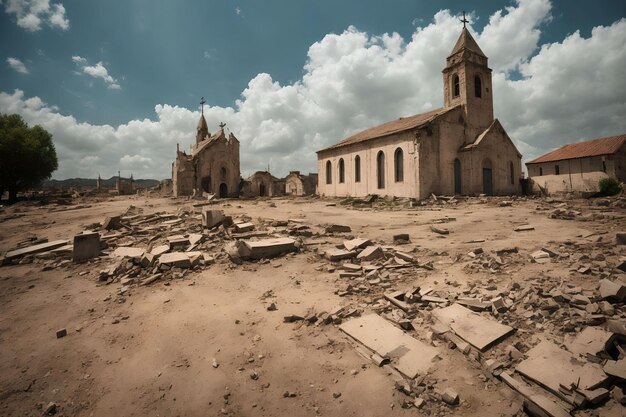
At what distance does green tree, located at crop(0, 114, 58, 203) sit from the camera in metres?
29.2

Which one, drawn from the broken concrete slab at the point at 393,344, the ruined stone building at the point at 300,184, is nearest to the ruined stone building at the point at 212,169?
the ruined stone building at the point at 300,184

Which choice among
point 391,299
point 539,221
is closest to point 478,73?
point 539,221

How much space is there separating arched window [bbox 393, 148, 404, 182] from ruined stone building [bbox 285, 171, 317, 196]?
841 inches

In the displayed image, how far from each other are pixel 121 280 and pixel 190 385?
4.25m

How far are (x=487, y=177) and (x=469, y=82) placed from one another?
8.08m

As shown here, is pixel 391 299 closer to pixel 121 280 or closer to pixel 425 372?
pixel 425 372

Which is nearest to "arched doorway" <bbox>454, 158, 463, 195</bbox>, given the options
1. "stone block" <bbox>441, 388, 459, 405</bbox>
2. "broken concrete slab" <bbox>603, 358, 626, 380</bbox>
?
"broken concrete slab" <bbox>603, 358, 626, 380</bbox>

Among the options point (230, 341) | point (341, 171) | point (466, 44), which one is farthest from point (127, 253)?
point (466, 44)

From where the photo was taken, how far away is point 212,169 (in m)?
34.4

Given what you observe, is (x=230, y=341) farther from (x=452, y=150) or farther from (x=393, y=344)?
(x=452, y=150)

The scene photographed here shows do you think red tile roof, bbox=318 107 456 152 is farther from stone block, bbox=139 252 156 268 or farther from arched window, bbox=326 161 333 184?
stone block, bbox=139 252 156 268

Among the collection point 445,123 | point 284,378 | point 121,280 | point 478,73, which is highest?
point 478,73

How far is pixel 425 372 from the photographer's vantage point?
119 inches

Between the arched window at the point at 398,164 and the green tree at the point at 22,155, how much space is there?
123 ft
